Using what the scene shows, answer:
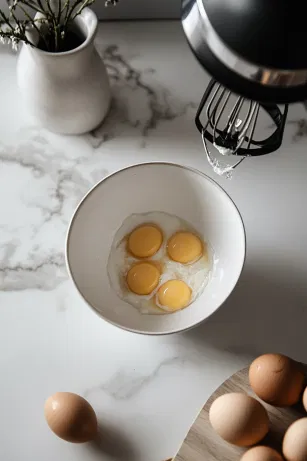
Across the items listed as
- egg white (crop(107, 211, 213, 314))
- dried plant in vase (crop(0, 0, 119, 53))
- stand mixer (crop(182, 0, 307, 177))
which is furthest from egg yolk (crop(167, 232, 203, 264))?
stand mixer (crop(182, 0, 307, 177))

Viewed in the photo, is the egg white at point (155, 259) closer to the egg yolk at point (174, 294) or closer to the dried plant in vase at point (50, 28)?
the egg yolk at point (174, 294)

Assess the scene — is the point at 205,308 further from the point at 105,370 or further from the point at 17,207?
the point at 17,207

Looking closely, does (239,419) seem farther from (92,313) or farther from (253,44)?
(253,44)

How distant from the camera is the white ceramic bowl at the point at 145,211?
2.98ft

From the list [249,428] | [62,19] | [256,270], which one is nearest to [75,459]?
[249,428]

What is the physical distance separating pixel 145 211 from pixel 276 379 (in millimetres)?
344

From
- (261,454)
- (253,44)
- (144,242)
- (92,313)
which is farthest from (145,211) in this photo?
(253,44)

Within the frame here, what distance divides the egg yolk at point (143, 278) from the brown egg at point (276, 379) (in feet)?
0.71

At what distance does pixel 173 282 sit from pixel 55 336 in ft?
0.62

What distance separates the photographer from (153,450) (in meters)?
0.90

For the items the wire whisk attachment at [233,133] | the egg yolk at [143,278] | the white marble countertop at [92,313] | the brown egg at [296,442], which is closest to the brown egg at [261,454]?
the brown egg at [296,442]

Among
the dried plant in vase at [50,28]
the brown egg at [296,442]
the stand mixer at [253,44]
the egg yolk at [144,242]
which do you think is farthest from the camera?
the egg yolk at [144,242]

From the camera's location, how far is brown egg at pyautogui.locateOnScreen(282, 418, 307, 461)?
0.76 meters

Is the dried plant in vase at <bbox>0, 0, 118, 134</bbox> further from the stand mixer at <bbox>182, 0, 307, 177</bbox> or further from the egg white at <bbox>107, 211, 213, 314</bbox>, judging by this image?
the stand mixer at <bbox>182, 0, 307, 177</bbox>
